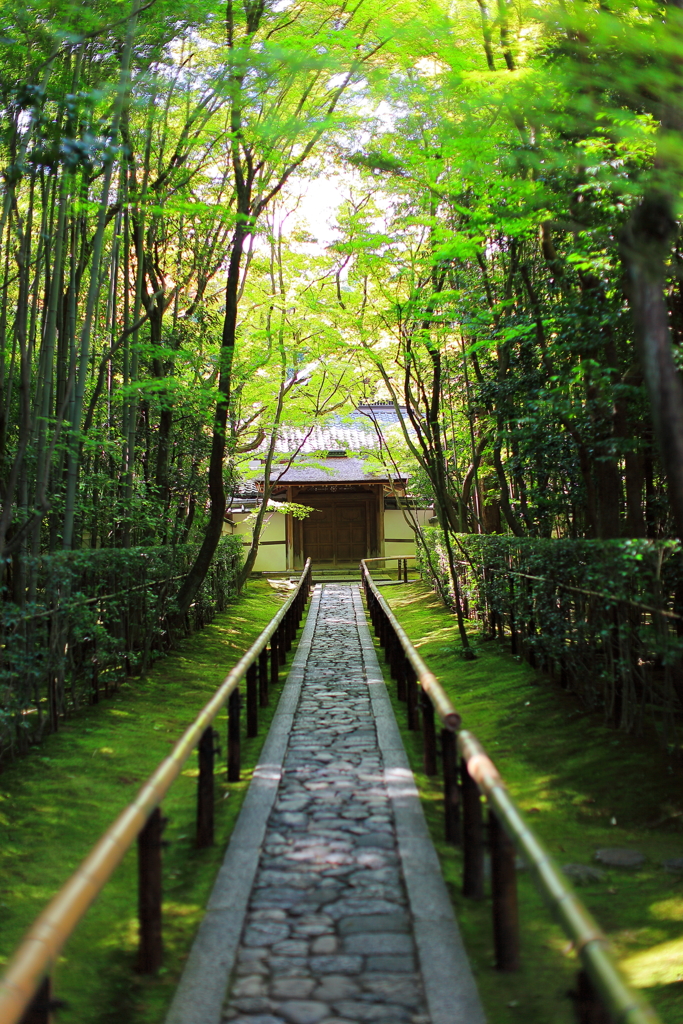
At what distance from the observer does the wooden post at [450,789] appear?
150 inches

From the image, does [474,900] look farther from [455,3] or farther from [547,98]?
[455,3]

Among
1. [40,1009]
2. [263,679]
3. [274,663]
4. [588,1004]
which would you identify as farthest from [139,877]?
[274,663]

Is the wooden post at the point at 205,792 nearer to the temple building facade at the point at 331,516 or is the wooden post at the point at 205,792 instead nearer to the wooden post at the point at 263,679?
the wooden post at the point at 263,679

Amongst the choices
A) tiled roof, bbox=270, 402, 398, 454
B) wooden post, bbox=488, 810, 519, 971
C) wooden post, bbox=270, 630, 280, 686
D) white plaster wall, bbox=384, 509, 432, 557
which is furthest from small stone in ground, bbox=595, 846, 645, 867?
tiled roof, bbox=270, 402, 398, 454

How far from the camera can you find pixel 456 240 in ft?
26.9

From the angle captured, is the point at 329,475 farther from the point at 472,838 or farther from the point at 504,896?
the point at 504,896

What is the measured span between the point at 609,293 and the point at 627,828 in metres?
4.01

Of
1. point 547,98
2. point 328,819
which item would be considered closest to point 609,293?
point 547,98

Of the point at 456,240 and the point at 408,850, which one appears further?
the point at 456,240

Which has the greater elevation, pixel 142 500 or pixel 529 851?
pixel 142 500

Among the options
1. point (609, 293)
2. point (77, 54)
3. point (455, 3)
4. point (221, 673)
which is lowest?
point (221, 673)

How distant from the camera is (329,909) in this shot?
10.9 feet

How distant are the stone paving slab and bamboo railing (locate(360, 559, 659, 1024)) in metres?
0.18

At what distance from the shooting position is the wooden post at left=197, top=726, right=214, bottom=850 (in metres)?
4.02
